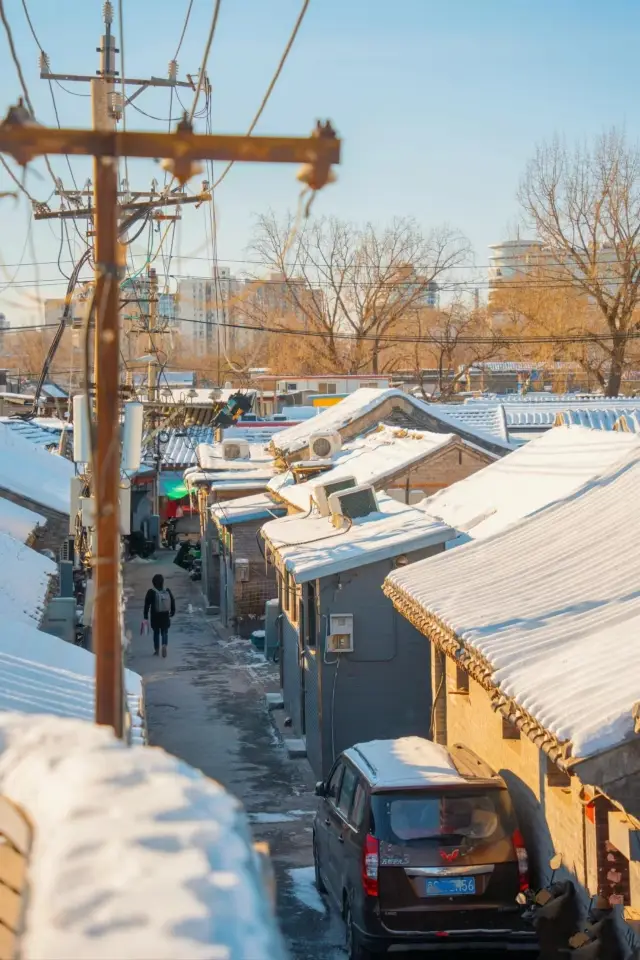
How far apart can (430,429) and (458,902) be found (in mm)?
19717

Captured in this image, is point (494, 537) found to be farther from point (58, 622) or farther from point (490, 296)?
point (490, 296)

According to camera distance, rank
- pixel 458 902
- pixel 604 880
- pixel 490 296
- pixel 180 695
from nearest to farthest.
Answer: pixel 604 880 < pixel 458 902 < pixel 180 695 < pixel 490 296

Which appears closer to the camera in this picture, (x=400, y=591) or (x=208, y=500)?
(x=400, y=591)

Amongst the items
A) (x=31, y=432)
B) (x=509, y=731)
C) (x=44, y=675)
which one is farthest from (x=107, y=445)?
(x=31, y=432)

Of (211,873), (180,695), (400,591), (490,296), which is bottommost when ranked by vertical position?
(180,695)

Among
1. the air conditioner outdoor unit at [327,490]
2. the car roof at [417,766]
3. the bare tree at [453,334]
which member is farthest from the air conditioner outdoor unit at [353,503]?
the bare tree at [453,334]

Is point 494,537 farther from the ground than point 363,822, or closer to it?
farther from the ground

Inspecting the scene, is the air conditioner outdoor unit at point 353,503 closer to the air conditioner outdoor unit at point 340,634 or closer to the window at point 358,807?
the air conditioner outdoor unit at point 340,634

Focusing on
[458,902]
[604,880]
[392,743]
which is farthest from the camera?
[392,743]

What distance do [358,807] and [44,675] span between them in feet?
9.87

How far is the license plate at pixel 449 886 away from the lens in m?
9.20

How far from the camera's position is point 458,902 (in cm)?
920

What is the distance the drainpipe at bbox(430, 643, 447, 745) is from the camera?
44.3 ft

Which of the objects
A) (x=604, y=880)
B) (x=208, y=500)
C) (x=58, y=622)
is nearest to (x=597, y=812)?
(x=604, y=880)
